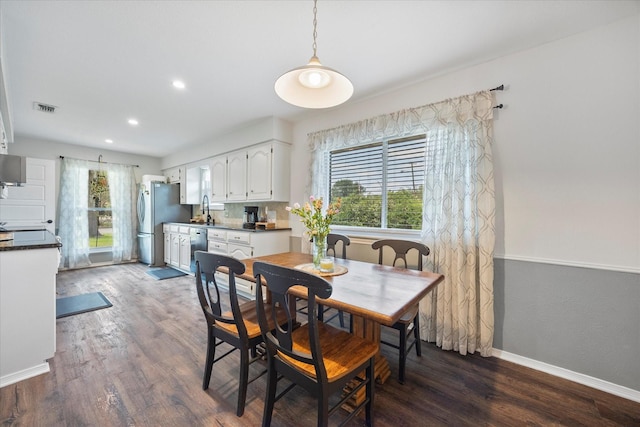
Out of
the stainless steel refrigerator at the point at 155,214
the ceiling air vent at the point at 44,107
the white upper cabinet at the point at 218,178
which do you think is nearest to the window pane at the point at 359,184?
the white upper cabinet at the point at 218,178

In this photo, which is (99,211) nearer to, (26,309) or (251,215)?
(251,215)

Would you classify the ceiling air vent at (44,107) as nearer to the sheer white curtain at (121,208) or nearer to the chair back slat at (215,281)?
the sheer white curtain at (121,208)

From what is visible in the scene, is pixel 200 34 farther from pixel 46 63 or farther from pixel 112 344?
pixel 112 344

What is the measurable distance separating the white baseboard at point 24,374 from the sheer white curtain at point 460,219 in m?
3.11

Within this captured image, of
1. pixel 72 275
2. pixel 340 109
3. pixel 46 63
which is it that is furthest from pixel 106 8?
pixel 72 275

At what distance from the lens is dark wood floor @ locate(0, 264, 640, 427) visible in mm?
1581

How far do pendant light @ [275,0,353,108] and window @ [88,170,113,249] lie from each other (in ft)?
19.3

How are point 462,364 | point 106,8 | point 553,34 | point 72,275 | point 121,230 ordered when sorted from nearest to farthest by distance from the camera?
point 106,8, point 553,34, point 462,364, point 72,275, point 121,230

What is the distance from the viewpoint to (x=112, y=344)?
243cm

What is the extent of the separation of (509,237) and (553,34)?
5.03 ft

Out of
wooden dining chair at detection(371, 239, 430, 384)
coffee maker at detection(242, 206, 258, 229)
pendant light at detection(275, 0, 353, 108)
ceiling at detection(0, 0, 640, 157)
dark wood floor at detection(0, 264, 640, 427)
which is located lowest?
dark wood floor at detection(0, 264, 640, 427)

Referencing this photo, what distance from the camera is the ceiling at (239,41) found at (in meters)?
1.72

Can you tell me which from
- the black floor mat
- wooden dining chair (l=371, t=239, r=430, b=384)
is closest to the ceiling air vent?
the black floor mat

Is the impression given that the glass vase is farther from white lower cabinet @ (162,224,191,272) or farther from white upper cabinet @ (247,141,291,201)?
white lower cabinet @ (162,224,191,272)
